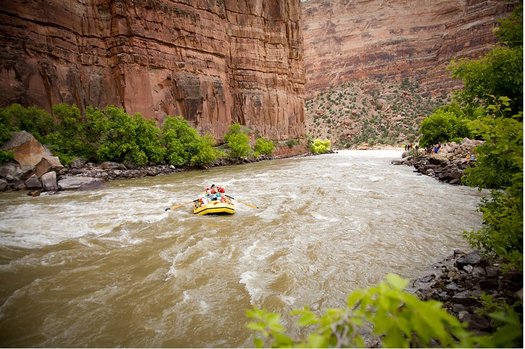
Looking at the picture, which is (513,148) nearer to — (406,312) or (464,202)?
(406,312)

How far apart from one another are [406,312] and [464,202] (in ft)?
43.0

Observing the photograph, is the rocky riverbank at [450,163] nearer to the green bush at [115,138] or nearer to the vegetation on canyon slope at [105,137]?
the vegetation on canyon slope at [105,137]

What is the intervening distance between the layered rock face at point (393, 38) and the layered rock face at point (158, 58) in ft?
139

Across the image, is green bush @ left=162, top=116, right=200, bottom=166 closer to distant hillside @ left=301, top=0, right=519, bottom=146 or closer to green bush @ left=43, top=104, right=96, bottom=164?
green bush @ left=43, top=104, right=96, bottom=164

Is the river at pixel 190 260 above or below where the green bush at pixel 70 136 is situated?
below

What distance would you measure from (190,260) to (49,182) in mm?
13202

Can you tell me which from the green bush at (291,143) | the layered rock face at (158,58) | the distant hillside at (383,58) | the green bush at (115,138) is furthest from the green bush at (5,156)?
the distant hillside at (383,58)

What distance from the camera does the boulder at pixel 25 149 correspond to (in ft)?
58.1

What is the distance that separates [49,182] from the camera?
1591cm

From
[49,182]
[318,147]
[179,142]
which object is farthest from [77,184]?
[318,147]

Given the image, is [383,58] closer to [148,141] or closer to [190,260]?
[148,141]

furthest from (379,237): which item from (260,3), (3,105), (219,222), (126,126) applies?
(260,3)

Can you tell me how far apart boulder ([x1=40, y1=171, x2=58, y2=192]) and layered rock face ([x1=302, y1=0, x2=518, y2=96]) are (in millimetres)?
78450

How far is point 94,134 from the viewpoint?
2475cm
